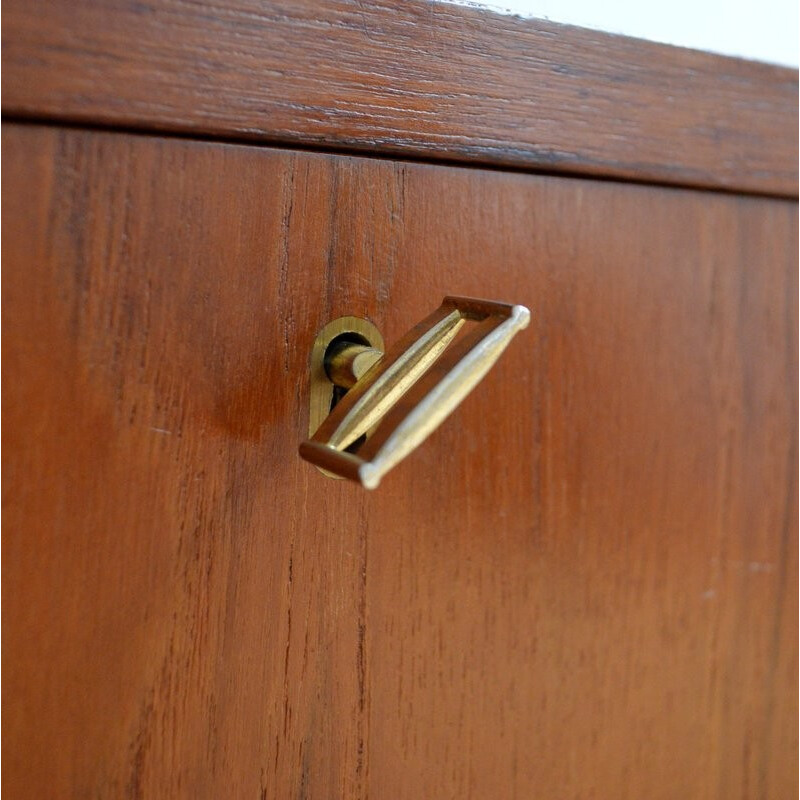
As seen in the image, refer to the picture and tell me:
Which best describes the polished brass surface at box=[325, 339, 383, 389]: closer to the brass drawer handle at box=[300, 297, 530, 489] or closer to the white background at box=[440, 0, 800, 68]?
the brass drawer handle at box=[300, 297, 530, 489]

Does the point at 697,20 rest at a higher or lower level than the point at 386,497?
higher

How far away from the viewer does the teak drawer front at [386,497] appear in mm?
210

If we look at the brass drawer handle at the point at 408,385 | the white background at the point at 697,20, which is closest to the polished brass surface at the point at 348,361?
the brass drawer handle at the point at 408,385

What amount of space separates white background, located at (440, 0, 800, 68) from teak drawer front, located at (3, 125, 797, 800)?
50 mm

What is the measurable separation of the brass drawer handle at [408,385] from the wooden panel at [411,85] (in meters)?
0.06

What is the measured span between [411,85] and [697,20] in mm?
122

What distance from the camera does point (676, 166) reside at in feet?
0.93

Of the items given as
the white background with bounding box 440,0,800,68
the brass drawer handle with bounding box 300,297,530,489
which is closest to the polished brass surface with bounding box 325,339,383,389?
the brass drawer handle with bounding box 300,297,530,489

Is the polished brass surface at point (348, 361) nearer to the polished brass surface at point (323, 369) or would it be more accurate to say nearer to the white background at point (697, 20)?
the polished brass surface at point (323, 369)

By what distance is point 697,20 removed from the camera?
297 millimetres

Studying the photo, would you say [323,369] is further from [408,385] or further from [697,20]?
[697,20]

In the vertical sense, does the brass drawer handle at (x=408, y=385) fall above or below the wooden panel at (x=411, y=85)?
below

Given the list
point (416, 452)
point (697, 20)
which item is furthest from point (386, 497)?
point (697, 20)

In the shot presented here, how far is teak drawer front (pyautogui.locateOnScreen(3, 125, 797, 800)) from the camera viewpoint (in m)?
0.21
